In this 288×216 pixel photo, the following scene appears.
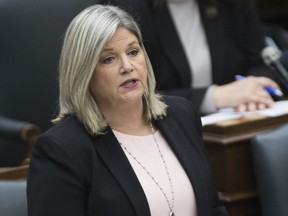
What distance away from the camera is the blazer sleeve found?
5.30ft

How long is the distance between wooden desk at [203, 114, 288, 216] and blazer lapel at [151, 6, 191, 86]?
33 centimetres

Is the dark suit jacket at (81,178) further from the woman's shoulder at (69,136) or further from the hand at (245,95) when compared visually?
the hand at (245,95)

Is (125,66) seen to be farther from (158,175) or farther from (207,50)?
(207,50)

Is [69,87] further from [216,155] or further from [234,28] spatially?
[234,28]

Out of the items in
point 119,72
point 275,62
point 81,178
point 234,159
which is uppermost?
point 119,72

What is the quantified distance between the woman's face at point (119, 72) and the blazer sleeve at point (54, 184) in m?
0.19

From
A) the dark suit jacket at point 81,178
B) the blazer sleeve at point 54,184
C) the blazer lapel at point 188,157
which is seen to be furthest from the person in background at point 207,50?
the blazer sleeve at point 54,184

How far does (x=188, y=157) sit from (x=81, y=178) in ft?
1.02

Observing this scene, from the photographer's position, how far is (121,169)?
170 cm

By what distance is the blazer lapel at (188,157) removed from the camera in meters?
1.78

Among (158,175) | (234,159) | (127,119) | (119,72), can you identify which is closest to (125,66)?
(119,72)

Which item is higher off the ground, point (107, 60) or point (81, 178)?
point (107, 60)

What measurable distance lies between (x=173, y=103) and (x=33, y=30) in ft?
2.98

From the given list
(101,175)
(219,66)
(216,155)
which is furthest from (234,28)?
(101,175)
